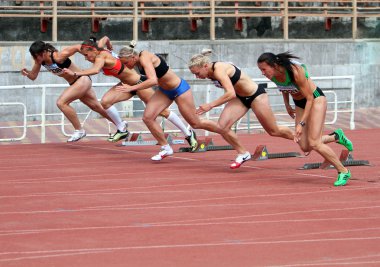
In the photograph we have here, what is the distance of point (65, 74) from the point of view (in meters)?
18.5

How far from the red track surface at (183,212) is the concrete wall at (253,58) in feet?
24.1

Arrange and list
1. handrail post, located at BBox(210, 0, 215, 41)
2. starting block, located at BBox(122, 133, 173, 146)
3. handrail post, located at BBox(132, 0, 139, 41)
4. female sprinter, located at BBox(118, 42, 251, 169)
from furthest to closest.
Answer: handrail post, located at BBox(210, 0, 215, 41) < handrail post, located at BBox(132, 0, 139, 41) < starting block, located at BBox(122, 133, 173, 146) < female sprinter, located at BBox(118, 42, 251, 169)

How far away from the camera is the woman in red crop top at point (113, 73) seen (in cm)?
1739

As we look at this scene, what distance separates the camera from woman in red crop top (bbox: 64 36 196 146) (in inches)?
685

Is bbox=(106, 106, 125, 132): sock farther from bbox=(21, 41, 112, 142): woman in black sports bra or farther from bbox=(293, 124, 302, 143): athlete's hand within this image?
bbox=(293, 124, 302, 143): athlete's hand

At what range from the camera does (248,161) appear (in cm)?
1683

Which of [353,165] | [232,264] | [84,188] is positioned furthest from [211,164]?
[232,264]

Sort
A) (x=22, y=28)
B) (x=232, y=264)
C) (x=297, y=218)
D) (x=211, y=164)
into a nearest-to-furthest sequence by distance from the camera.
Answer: (x=232, y=264), (x=297, y=218), (x=211, y=164), (x=22, y=28)

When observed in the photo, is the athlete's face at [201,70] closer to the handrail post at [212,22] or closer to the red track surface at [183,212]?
the red track surface at [183,212]

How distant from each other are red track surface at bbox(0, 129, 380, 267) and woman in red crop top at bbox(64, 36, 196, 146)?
2.98 feet

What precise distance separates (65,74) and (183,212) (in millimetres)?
7123

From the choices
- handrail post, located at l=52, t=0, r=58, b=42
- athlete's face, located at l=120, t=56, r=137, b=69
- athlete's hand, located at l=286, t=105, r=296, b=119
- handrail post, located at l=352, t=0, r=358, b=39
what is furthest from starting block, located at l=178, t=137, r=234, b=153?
handrail post, located at l=352, t=0, r=358, b=39

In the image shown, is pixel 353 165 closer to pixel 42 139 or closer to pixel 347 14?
pixel 42 139

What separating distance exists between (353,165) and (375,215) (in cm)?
437
